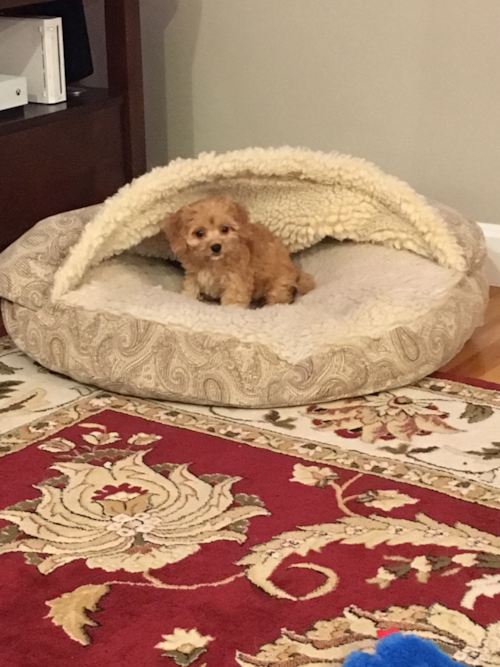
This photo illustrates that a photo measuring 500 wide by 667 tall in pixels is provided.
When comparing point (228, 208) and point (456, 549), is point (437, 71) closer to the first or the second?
point (228, 208)

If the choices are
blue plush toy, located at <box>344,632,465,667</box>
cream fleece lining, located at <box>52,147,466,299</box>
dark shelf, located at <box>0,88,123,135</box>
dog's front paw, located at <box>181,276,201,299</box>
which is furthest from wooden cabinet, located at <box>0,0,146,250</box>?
blue plush toy, located at <box>344,632,465,667</box>

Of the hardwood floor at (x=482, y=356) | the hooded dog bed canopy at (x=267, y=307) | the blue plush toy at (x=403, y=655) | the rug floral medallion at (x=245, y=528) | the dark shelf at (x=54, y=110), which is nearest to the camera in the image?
the blue plush toy at (x=403, y=655)

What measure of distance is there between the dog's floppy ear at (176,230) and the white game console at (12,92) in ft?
2.37

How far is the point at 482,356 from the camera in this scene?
2365mm

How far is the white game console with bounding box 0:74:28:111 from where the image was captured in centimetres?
266

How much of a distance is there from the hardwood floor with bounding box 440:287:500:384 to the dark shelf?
1316 millimetres

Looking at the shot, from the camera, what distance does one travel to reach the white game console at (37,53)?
9.11ft

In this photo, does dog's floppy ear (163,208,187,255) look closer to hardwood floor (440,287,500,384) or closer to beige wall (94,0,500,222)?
hardwood floor (440,287,500,384)

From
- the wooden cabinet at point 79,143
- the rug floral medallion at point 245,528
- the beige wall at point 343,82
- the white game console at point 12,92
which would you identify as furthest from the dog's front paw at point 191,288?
the beige wall at point 343,82

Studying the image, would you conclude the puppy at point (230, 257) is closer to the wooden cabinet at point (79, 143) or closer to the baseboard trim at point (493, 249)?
the wooden cabinet at point (79, 143)

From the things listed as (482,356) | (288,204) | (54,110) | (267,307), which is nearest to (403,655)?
(267,307)

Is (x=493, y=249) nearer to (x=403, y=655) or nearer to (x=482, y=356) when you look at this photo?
(x=482, y=356)

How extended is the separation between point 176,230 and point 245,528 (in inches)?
38.0

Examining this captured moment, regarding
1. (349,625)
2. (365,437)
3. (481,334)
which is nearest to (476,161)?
(481,334)
